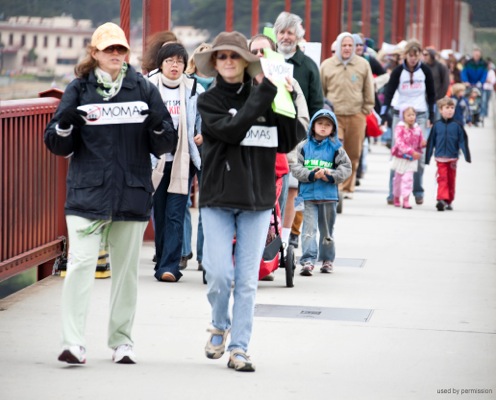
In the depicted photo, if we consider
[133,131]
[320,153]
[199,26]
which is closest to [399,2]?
[199,26]

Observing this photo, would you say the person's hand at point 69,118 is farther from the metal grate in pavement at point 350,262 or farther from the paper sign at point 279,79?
the metal grate in pavement at point 350,262

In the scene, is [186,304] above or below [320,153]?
below

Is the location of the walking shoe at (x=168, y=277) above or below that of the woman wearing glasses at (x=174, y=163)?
below

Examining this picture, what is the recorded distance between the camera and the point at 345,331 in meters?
8.19

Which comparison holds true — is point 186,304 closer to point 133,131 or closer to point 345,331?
point 345,331

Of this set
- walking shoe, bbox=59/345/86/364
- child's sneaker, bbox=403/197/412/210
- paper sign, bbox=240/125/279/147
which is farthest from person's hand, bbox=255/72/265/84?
child's sneaker, bbox=403/197/412/210

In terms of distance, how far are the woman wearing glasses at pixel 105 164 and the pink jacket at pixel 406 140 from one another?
898cm

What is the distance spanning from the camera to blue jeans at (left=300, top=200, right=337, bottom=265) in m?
10.4

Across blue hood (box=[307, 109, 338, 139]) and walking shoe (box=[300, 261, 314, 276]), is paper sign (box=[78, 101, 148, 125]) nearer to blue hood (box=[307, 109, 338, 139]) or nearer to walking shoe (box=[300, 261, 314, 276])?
blue hood (box=[307, 109, 338, 139])

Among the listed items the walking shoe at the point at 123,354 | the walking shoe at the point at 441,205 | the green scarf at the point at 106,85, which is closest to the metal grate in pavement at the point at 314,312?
the walking shoe at the point at 123,354

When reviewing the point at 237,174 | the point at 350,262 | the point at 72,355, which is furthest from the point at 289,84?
the point at 350,262

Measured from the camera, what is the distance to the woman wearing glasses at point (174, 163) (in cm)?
993

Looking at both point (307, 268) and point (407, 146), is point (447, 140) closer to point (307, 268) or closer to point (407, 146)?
point (407, 146)

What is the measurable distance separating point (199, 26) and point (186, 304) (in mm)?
10210
